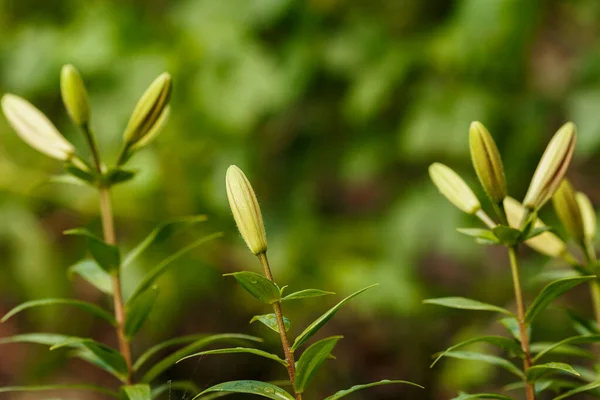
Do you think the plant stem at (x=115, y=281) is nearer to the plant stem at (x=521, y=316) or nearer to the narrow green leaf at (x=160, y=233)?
the narrow green leaf at (x=160, y=233)

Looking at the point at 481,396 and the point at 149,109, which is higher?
the point at 149,109

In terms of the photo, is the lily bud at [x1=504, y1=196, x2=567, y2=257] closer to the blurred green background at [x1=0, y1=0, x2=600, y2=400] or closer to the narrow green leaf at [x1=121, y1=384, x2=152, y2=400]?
the narrow green leaf at [x1=121, y1=384, x2=152, y2=400]

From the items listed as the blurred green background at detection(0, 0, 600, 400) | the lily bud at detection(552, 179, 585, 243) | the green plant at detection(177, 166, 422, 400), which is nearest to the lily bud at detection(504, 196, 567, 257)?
the lily bud at detection(552, 179, 585, 243)

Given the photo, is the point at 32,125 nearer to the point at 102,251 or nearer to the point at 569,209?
the point at 102,251

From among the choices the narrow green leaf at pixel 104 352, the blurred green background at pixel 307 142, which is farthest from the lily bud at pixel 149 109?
the blurred green background at pixel 307 142

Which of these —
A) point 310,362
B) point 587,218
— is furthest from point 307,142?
point 310,362

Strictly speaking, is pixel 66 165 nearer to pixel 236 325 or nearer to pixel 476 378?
pixel 476 378
